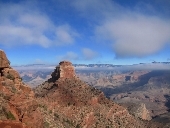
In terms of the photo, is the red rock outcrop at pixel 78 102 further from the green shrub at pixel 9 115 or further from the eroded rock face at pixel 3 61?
the green shrub at pixel 9 115

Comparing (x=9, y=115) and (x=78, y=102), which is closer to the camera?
(x=9, y=115)

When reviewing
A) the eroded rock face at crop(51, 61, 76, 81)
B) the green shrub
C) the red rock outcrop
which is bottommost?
the red rock outcrop

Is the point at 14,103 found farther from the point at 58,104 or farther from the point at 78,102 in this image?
the point at 78,102

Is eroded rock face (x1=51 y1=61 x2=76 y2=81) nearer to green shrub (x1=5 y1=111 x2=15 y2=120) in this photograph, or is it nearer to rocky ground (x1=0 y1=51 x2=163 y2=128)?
rocky ground (x1=0 y1=51 x2=163 y2=128)

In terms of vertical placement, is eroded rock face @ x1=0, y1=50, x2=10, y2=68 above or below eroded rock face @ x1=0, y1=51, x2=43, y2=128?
above

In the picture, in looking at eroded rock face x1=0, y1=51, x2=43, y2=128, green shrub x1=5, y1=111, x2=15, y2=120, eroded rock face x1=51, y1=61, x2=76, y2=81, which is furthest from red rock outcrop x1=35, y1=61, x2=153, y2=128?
green shrub x1=5, y1=111, x2=15, y2=120

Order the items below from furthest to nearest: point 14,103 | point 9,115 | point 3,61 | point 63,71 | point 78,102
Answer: point 63,71 → point 78,102 → point 3,61 → point 14,103 → point 9,115

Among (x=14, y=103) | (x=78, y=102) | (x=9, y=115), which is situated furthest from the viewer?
(x=78, y=102)

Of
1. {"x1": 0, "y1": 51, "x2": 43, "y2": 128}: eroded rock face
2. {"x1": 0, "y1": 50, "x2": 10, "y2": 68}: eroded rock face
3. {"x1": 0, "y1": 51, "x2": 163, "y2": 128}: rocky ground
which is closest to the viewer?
{"x1": 0, "y1": 51, "x2": 43, "y2": 128}: eroded rock face

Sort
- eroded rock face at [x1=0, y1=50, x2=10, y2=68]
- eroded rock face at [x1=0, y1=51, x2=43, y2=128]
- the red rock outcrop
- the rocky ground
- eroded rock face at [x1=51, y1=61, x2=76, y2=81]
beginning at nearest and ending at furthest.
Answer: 1. eroded rock face at [x1=0, y1=51, x2=43, y2=128]
2. the rocky ground
3. eroded rock face at [x1=0, y1=50, x2=10, y2=68]
4. the red rock outcrop
5. eroded rock face at [x1=51, y1=61, x2=76, y2=81]

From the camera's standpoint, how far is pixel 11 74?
62.8 metres

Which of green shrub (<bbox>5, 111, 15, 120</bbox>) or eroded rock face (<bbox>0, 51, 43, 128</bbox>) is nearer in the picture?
eroded rock face (<bbox>0, 51, 43, 128</bbox>)

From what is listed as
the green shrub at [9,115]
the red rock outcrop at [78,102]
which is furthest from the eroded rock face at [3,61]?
the red rock outcrop at [78,102]

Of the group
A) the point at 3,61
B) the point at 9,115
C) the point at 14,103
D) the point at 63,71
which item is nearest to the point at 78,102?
the point at 63,71
